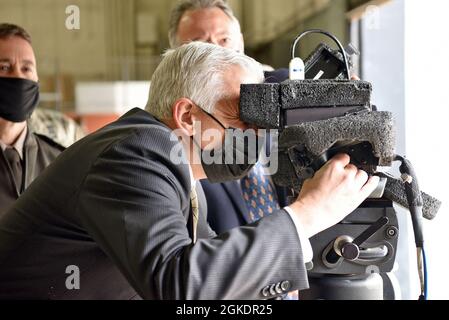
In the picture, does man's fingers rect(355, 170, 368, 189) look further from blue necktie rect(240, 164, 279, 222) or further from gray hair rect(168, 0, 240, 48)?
gray hair rect(168, 0, 240, 48)

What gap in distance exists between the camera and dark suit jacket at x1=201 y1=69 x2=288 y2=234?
5.79ft

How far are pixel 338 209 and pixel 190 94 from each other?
33 centimetres

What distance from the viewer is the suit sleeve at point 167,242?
933mm

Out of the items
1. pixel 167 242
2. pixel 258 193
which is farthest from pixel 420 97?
pixel 167 242

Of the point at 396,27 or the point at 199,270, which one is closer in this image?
the point at 199,270

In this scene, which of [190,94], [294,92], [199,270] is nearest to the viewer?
[199,270]

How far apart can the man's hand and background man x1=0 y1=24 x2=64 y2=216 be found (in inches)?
55.7

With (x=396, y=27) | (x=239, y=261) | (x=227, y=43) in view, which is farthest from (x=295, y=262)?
(x=396, y=27)

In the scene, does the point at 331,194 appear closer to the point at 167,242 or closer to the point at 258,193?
the point at 167,242

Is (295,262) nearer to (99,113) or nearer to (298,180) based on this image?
(298,180)

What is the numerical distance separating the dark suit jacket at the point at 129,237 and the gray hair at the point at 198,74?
6 cm

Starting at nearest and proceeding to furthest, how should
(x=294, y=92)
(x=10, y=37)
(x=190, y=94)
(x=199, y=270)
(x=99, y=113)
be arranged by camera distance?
(x=199, y=270)
(x=294, y=92)
(x=190, y=94)
(x=10, y=37)
(x=99, y=113)

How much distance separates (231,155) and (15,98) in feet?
4.33
